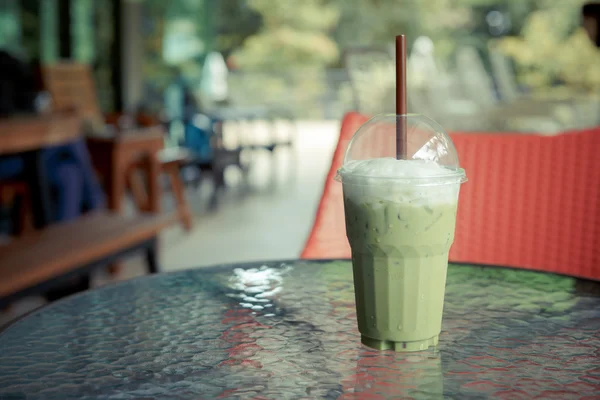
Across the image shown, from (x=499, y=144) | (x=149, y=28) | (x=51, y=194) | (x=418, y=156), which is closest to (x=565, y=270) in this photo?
(x=499, y=144)

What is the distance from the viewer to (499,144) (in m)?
1.35

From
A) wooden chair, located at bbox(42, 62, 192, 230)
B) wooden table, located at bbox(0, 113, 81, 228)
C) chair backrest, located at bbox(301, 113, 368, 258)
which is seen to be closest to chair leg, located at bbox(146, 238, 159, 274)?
wooden table, located at bbox(0, 113, 81, 228)

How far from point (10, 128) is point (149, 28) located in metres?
5.90

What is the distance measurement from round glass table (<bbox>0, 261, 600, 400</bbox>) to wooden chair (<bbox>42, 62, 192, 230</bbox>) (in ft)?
8.00

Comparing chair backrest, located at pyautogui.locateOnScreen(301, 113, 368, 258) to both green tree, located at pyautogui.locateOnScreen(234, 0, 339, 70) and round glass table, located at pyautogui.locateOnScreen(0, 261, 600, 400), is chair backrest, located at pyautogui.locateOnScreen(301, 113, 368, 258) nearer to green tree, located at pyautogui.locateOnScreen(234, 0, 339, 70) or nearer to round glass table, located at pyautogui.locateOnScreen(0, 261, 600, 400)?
round glass table, located at pyautogui.locateOnScreen(0, 261, 600, 400)

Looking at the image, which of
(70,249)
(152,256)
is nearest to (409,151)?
(70,249)

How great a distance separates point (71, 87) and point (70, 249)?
3.07 m

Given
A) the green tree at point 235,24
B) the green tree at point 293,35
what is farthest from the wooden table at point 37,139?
the green tree at point 293,35

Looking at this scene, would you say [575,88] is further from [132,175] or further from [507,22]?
[132,175]

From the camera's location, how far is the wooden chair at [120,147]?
333 centimetres

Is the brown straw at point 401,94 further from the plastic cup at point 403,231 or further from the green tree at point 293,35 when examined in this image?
the green tree at point 293,35

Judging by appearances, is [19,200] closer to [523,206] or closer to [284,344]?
[523,206]

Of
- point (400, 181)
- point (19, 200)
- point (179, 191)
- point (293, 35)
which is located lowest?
point (179, 191)

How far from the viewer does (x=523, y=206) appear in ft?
4.30
